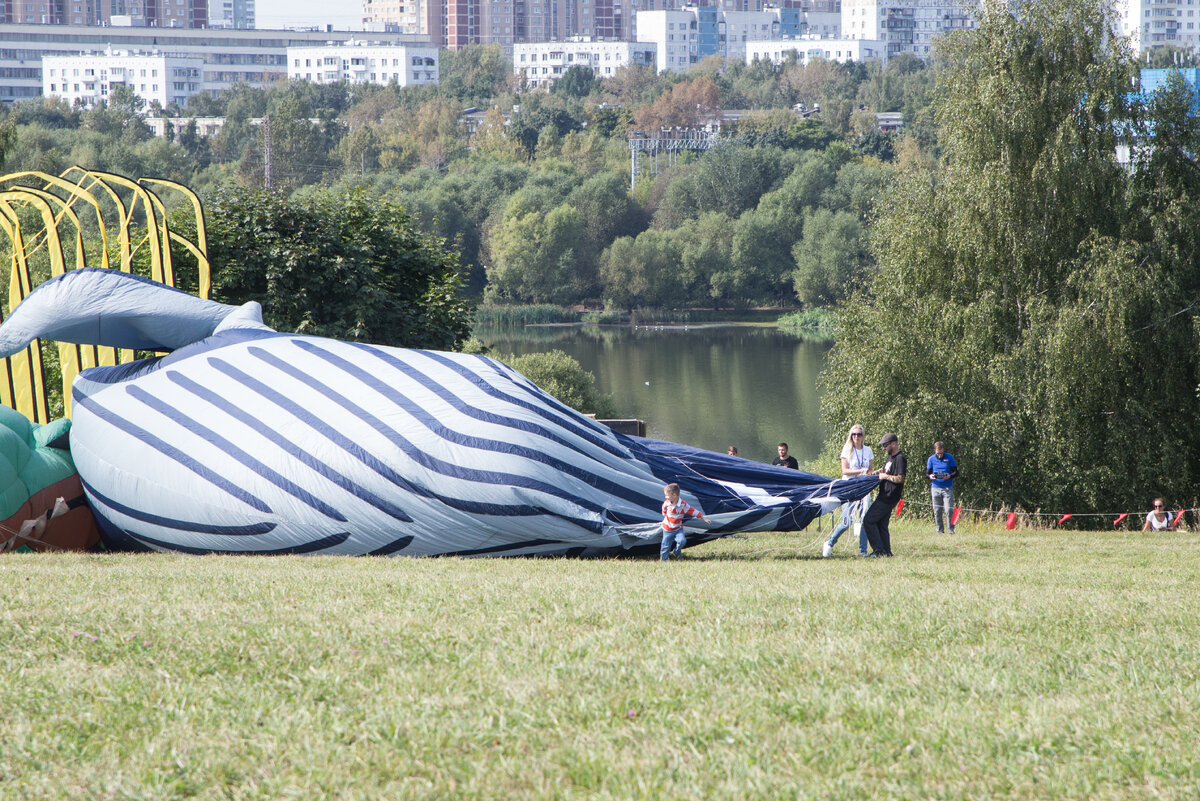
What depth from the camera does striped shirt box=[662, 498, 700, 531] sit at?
10.9 meters

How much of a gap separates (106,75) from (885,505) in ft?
592

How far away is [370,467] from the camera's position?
10.7 m

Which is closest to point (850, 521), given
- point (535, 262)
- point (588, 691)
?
point (588, 691)

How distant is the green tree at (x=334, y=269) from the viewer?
2144 cm

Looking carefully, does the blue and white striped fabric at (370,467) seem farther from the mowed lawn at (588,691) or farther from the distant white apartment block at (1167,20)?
the distant white apartment block at (1167,20)

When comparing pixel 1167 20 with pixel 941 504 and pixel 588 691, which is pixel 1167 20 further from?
pixel 588 691

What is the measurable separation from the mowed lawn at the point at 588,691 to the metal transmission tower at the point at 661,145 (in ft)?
321

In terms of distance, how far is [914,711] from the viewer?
16.5 feet

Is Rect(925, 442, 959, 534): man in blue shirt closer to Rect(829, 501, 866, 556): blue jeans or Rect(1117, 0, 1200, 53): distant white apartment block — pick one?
Rect(829, 501, 866, 556): blue jeans

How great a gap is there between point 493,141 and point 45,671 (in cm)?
12328

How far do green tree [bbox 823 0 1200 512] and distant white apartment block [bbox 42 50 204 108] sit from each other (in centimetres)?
16806

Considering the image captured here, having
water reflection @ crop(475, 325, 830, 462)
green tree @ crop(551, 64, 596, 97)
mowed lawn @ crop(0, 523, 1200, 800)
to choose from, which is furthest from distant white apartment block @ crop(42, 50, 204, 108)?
mowed lawn @ crop(0, 523, 1200, 800)

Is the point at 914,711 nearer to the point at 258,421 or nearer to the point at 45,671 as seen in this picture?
the point at 45,671

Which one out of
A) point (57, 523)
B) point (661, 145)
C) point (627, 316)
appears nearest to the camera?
point (57, 523)
